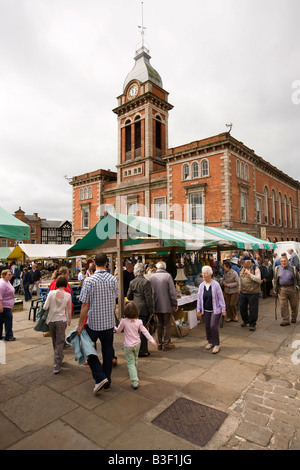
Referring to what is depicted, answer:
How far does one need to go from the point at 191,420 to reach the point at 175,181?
24.0 metres

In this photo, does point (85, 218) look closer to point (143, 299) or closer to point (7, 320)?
point (7, 320)

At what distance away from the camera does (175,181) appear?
1020 inches

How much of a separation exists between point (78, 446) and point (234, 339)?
4706 mm

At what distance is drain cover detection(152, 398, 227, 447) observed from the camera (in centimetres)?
Answer: 293

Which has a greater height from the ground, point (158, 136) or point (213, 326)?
point (158, 136)

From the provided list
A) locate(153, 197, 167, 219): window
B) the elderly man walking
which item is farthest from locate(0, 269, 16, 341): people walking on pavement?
locate(153, 197, 167, 219): window

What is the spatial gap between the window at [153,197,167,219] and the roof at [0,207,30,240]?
74.6ft

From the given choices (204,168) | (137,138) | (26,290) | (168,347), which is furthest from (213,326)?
(137,138)

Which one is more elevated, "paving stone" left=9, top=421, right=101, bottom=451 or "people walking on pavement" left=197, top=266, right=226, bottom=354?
"people walking on pavement" left=197, top=266, right=226, bottom=354

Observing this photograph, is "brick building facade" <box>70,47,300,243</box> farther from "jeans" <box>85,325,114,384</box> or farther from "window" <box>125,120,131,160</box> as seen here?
"jeans" <box>85,325,114,384</box>

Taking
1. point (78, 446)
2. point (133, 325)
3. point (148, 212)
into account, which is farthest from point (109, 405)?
point (148, 212)

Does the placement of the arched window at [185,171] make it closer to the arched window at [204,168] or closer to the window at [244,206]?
the arched window at [204,168]

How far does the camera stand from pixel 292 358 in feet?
17.1

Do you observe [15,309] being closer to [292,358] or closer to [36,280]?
[36,280]
